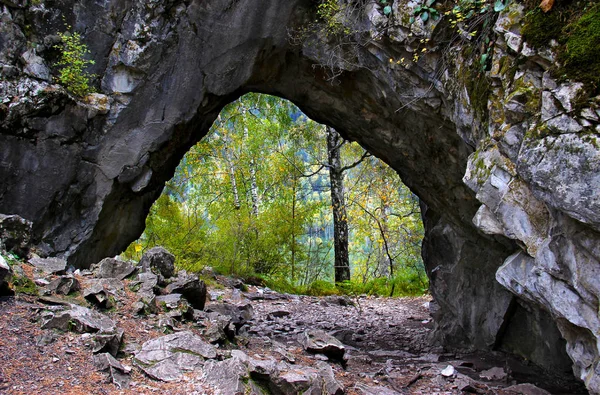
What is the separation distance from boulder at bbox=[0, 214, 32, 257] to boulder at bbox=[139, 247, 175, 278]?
5.02ft

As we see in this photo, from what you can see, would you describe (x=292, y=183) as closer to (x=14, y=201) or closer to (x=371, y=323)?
(x=371, y=323)

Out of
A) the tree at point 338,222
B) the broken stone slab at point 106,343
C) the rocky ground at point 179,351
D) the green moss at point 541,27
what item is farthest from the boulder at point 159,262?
the tree at point 338,222

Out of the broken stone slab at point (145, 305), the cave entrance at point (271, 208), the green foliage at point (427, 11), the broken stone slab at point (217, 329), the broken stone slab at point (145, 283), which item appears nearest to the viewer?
the broken stone slab at point (145, 305)

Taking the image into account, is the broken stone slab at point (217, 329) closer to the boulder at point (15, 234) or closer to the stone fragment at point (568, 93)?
the boulder at point (15, 234)

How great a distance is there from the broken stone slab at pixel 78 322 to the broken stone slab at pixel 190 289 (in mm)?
1804

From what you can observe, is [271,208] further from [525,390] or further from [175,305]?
[525,390]

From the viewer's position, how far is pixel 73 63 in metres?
6.89

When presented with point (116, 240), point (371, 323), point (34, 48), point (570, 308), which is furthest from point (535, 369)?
point (34, 48)

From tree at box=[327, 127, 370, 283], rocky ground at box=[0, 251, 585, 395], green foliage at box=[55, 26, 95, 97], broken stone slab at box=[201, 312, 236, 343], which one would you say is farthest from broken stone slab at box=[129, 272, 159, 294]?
tree at box=[327, 127, 370, 283]

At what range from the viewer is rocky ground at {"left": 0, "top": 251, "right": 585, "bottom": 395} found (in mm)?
3414

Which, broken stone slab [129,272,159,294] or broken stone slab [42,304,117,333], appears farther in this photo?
broken stone slab [129,272,159,294]

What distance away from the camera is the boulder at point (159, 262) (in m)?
6.35

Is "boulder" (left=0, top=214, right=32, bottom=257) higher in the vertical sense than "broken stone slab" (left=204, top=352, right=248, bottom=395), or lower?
higher

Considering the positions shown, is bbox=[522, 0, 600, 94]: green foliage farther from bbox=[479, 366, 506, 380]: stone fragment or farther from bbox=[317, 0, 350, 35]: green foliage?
Result: bbox=[479, 366, 506, 380]: stone fragment
